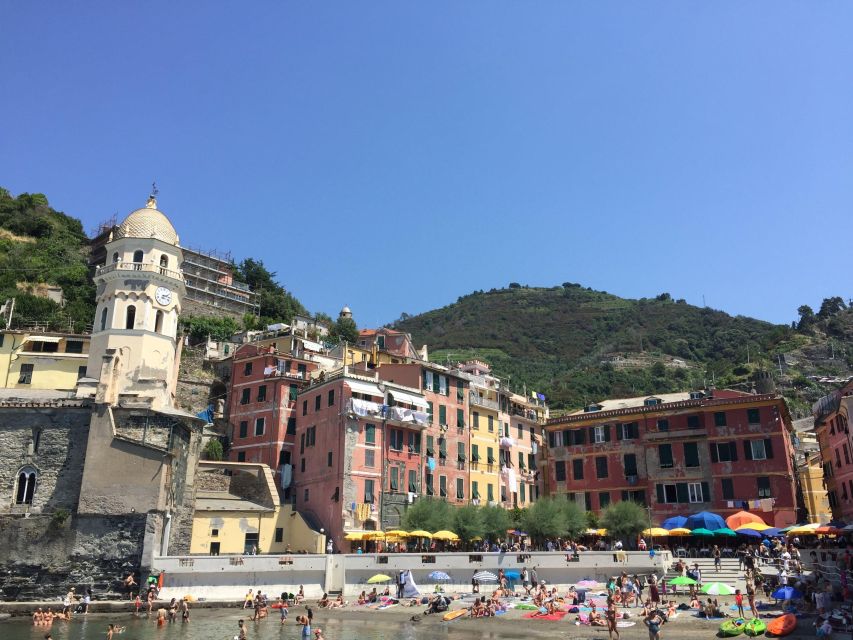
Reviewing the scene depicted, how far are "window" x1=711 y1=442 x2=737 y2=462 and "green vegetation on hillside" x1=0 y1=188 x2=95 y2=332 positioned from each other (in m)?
56.8

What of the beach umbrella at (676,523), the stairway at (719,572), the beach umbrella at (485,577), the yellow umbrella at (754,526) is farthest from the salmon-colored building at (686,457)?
the beach umbrella at (485,577)

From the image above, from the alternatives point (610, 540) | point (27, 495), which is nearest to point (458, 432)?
point (610, 540)

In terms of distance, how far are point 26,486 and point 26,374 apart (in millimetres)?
17644

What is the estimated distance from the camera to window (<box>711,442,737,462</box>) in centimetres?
4928

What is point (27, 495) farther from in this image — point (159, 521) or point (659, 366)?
point (659, 366)

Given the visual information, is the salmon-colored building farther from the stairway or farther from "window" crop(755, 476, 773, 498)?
the stairway

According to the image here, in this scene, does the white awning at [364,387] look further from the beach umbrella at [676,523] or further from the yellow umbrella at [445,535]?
the beach umbrella at [676,523]

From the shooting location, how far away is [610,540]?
49719 millimetres

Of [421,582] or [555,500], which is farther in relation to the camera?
[555,500]

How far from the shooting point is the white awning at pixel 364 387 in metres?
49.2

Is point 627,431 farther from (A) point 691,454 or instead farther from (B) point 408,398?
(B) point 408,398

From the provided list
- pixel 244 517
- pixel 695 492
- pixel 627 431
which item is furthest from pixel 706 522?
pixel 244 517

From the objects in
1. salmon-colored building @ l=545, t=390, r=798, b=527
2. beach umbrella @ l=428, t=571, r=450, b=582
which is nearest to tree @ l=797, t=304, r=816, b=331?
salmon-colored building @ l=545, t=390, r=798, b=527

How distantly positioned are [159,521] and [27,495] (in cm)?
790
